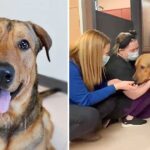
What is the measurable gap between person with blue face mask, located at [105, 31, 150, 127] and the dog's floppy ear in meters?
0.28

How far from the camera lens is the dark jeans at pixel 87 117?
1.21m

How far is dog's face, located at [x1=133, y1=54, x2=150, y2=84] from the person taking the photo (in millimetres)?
1208

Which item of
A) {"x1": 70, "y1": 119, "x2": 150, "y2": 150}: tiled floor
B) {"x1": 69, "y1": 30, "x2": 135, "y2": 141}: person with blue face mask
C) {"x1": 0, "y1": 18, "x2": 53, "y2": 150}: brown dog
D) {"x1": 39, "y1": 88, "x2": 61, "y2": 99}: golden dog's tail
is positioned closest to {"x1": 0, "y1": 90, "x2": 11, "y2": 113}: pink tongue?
{"x1": 0, "y1": 18, "x2": 53, "y2": 150}: brown dog

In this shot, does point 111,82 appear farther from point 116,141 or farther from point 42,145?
point 42,145

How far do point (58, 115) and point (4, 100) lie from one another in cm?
21

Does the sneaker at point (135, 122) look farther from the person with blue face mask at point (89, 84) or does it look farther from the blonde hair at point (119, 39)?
the blonde hair at point (119, 39)

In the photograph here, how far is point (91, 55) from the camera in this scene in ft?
3.98

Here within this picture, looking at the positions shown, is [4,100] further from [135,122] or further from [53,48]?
[135,122]

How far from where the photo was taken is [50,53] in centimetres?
107

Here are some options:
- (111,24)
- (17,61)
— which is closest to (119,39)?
(111,24)

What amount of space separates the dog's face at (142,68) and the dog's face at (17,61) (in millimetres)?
388

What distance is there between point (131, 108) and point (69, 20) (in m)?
0.47

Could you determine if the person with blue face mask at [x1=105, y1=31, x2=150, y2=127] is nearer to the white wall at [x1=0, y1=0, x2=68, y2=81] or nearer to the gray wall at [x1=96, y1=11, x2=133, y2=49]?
the gray wall at [x1=96, y1=11, x2=133, y2=49]

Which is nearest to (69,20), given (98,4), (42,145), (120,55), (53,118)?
(98,4)
